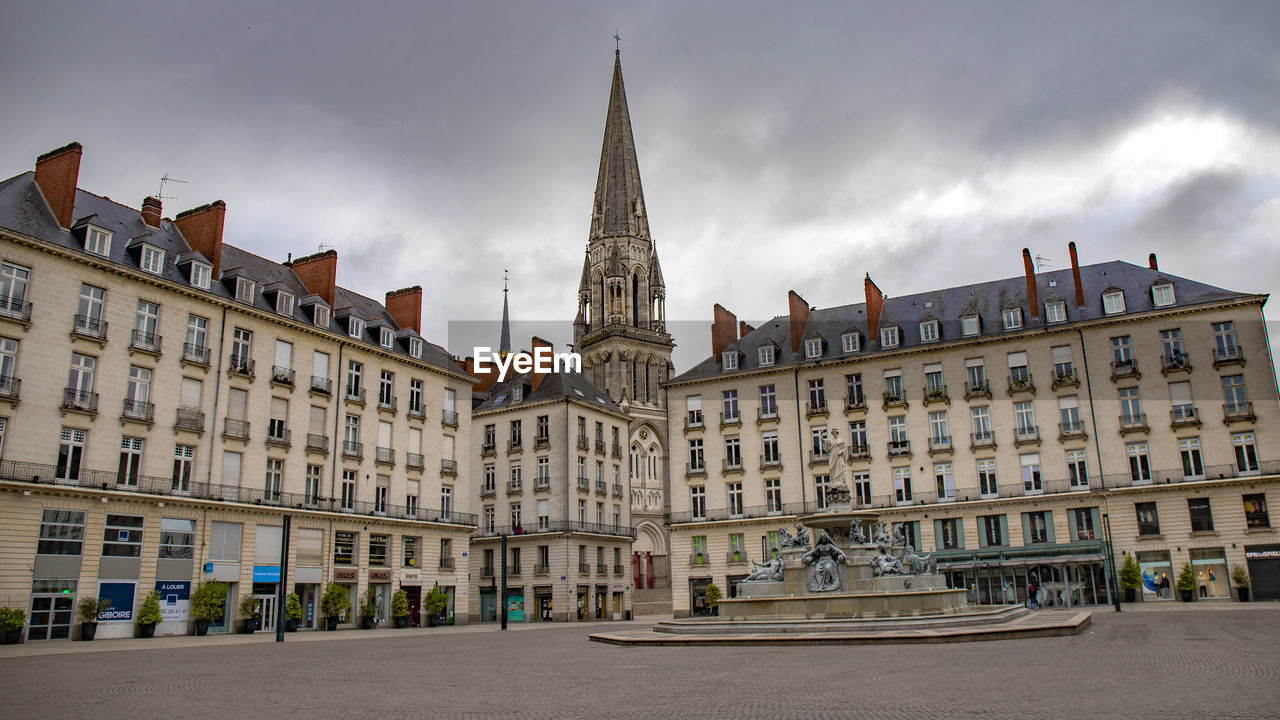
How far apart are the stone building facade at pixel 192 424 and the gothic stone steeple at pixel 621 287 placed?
1781 inches

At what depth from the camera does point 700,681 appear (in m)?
13.4

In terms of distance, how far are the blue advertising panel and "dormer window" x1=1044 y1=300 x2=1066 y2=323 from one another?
41164 millimetres

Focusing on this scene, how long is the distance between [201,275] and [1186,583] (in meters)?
42.5

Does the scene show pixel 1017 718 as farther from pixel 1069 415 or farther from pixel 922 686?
pixel 1069 415

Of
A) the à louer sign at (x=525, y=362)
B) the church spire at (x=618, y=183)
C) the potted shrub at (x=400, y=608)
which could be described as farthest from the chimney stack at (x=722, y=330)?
the church spire at (x=618, y=183)

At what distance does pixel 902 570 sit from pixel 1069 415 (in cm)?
2302

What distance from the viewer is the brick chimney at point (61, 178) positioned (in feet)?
112

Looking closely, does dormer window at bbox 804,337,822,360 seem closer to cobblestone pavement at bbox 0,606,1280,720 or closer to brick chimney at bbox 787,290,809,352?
brick chimney at bbox 787,290,809,352

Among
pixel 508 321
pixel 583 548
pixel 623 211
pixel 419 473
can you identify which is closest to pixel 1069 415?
pixel 583 548

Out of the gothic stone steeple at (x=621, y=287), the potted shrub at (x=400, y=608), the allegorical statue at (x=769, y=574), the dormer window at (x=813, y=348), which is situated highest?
the gothic stone steeple at (x=621, y=287)

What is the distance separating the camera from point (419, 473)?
46.7 meters

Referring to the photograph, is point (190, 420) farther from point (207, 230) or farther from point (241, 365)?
point (207, 230)

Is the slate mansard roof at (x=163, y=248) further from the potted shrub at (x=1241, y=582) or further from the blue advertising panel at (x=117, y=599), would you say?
the potted shrub at (x=1241, y=582)

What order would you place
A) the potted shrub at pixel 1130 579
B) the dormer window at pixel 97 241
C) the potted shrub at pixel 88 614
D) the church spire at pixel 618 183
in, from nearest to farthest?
1. the potted shrub at pixel 88 614
2. the dormer window at pixel 97 241
3. the potted shrub at pixel 1130 579
4. the church spire at pixel 618 183
